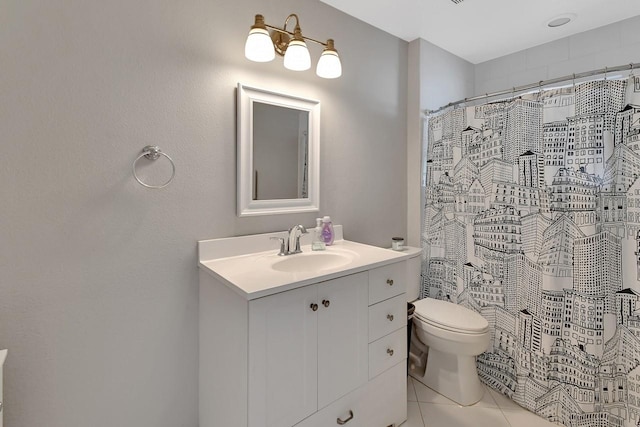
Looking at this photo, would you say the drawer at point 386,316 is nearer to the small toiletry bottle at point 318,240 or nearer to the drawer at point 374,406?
the drawer at point 374,406

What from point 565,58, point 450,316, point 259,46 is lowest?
point 450,316

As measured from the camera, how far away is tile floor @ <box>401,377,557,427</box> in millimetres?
1615

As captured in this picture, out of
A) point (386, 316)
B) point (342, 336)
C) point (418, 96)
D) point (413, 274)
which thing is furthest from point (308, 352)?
point (418, 96)

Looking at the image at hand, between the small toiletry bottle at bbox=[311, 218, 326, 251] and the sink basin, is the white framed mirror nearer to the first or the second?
the small toiletry bottle at bbox=[311, 218, 326, 251]

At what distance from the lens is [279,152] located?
64.4 inches

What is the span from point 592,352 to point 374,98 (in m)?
1.85

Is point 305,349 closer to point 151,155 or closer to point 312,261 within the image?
point 312,261

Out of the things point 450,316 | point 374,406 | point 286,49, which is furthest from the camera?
point 450,316

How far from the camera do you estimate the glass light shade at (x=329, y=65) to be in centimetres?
158

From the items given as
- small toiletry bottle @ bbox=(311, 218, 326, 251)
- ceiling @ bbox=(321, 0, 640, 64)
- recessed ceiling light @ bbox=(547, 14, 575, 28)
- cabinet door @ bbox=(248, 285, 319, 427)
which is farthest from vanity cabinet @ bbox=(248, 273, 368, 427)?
recessed ceiling light @ bbox=(547, 14, 575, 28)

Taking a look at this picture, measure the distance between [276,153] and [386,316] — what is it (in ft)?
3.26

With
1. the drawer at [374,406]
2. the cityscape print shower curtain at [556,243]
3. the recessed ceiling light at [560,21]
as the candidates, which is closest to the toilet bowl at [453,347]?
the cityscape print shower curtain at [556,243]

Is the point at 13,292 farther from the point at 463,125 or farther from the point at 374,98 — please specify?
the point at 463,125

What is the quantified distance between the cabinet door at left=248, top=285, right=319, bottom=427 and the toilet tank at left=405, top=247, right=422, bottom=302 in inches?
47.1
